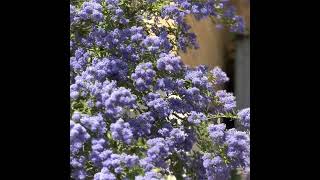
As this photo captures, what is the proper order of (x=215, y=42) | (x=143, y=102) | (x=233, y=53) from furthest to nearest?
(x=233, y=53) → (x=215, y=42) → (x=143, y=102)

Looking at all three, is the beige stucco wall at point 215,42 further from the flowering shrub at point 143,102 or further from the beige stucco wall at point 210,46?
the flowering shrub at point 143,102

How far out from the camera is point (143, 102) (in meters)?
2.60

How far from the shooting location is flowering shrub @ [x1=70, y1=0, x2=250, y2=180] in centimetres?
236

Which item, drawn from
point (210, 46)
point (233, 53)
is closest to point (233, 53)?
point (233, 53)

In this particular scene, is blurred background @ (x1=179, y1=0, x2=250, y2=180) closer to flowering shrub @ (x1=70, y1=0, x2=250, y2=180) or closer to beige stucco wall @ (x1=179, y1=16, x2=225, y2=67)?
beige stucco wall @ (x1=179, y1=16, x2=225, y2=67)

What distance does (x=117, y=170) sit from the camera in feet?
7.55

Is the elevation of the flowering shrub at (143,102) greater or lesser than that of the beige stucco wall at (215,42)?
lesser

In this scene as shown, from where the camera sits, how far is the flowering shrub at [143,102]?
7.75 feet

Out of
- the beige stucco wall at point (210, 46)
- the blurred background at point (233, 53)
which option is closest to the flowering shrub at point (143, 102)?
the beige stucco wall at point (210, 46)

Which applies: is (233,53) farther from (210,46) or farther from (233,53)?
(210,46)

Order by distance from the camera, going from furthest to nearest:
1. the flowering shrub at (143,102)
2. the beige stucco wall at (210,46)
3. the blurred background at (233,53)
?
the blurred background at (233,53), the beige stucco wall at (210,46), the flowering shrub at (143,102)

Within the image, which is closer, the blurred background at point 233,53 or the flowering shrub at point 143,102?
the flowering shrub at point 143,102

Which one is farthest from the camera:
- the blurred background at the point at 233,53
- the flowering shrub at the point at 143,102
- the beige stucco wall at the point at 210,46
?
the blurred background at the point at 233,53
